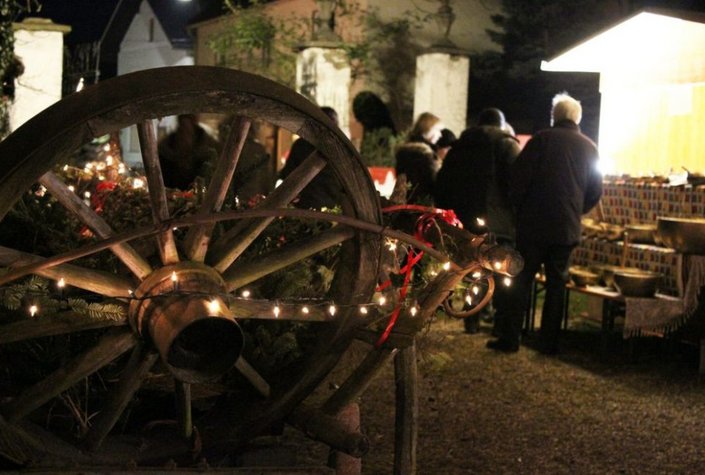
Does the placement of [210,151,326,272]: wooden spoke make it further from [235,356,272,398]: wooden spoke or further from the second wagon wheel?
[235,356,272,398]: wooden spoke

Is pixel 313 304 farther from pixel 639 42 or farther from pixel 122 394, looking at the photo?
pixel 639 42

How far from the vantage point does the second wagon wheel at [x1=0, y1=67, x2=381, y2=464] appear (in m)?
3.04

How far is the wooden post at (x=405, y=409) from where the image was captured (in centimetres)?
376

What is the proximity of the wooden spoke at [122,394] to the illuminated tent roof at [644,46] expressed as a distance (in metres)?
6.01

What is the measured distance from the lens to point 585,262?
883 cm

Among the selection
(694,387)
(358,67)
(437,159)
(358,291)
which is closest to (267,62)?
(358,67)

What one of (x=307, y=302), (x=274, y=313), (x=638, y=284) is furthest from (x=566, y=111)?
(x=274, y=313)

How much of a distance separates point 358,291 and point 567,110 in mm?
4654

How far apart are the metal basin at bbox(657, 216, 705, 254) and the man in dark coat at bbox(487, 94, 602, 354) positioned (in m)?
0.65

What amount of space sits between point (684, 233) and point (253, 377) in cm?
448

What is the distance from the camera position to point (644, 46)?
899 centimetres

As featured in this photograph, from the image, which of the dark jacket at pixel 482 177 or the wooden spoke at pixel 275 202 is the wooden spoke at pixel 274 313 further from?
the dark jacket at pixel 482 177

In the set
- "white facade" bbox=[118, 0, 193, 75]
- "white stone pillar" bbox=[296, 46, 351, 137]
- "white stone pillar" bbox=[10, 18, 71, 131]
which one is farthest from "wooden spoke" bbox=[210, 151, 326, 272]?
"white facade" bbox=[118, 0, 193, 75]

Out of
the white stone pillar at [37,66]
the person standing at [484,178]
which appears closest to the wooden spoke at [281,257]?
the person standing at [484,178]
